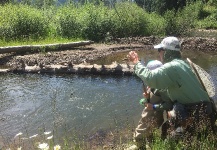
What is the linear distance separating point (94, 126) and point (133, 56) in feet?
11.0

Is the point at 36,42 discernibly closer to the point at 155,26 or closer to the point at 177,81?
the point at 155,26

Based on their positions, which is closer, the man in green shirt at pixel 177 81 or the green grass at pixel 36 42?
the man in green shirt at pixel 177 81

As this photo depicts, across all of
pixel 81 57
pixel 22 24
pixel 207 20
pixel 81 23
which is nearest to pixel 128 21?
pixel 81 23

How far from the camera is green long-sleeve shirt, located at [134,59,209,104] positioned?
4.53 meters

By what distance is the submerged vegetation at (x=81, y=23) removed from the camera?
19.9 m

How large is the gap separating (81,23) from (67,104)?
1294cm

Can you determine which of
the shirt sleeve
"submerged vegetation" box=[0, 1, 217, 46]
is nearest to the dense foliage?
"submerged vegetation" box=[0, 1, 217, 46]

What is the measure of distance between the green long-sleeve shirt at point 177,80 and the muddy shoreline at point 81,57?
807 cm

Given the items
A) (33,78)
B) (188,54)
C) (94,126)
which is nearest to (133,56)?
(94,126)

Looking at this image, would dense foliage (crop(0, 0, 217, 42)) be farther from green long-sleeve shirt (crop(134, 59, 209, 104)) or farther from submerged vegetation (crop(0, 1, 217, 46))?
green long-sleeve shirt (crop(134, 59, 209, 104))

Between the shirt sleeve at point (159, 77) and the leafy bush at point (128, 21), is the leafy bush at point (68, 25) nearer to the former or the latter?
the leafy bush at point (128, 21)

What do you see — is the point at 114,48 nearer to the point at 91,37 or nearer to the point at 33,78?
the point at 91,37

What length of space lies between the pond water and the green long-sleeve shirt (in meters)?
1.82

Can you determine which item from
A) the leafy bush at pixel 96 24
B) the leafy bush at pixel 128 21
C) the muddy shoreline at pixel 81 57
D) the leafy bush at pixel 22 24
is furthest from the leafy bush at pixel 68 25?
the leafy bush at pixel 128 21
